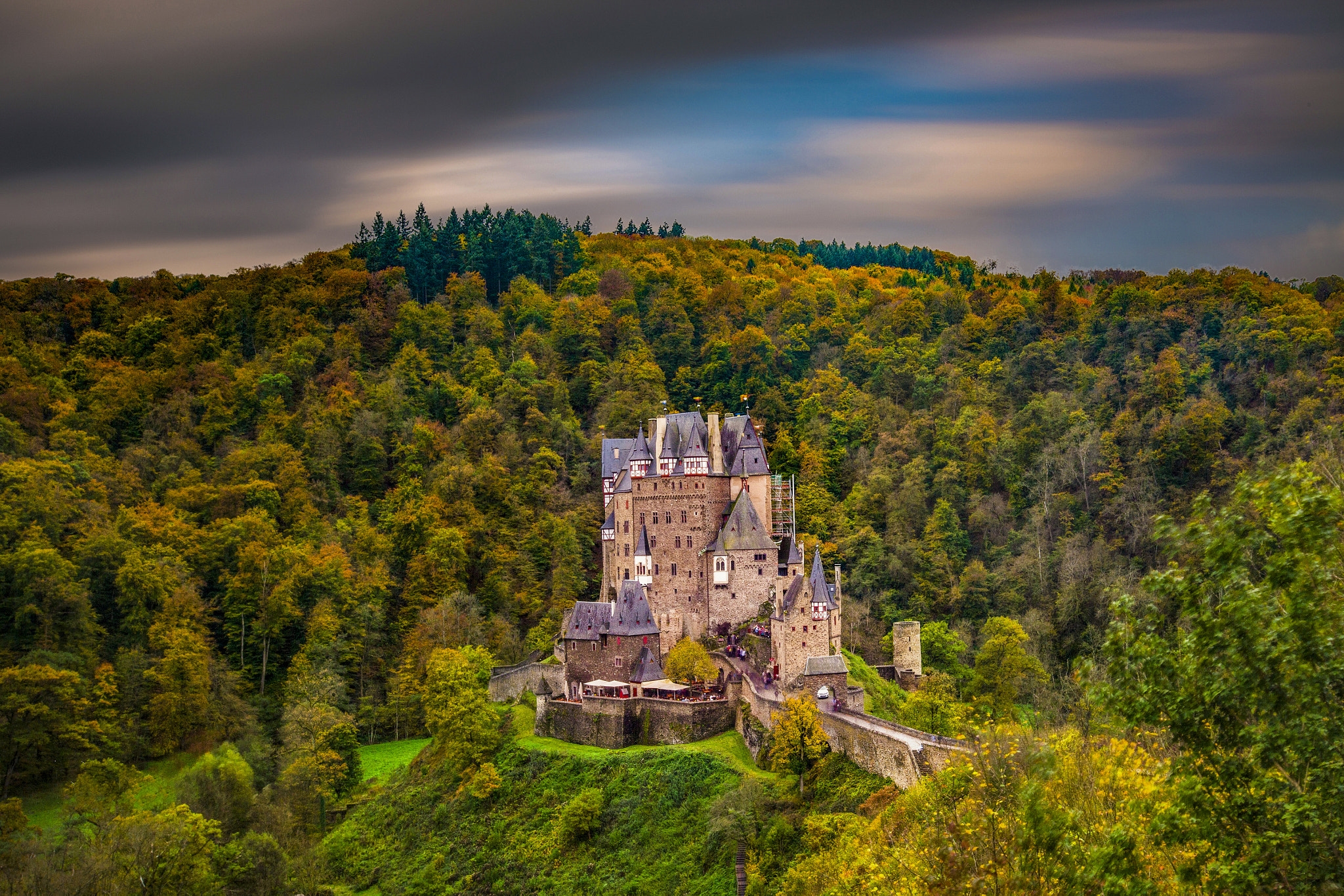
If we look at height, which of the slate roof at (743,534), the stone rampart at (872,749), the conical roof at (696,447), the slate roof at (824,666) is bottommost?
the stone rampart at (872,749)

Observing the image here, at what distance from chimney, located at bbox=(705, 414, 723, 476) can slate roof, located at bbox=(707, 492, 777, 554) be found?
88.7 inches

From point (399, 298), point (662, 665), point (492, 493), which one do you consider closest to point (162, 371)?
point (399, 298)

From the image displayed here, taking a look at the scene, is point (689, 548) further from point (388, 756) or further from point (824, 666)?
point (388, 756)

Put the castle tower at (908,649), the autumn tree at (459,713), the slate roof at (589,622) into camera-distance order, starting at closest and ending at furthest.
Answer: the autumn tree at (459,713), the slate roof at (589,622), the castle tower at (908,649)

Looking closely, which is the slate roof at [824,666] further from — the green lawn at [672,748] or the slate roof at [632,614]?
the slate roof at [632,614]

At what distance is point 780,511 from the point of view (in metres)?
57.2

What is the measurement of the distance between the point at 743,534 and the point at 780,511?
13.5 feet

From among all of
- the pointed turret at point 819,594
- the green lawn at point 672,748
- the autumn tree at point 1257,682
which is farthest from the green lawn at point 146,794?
the autumn tree at point 1257,682

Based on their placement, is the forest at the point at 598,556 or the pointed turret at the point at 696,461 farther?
the pointed turret at the point at 696,461

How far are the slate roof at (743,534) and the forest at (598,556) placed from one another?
920 centimetres

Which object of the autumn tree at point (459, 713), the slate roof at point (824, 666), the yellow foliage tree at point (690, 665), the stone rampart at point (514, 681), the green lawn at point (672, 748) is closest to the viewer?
the green lawn at point (672, 748)

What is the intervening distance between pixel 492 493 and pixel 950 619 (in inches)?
1085

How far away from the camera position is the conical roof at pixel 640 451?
55.7 m

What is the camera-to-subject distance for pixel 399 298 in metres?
95.0
